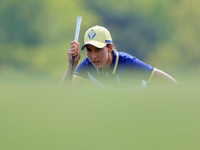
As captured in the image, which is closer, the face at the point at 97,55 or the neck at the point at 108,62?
the face at the point at 97,55

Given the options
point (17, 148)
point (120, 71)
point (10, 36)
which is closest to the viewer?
point (17, 148)

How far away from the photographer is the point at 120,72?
2.54 meters

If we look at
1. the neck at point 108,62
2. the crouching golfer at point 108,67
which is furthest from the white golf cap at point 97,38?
the neck at point 108,62

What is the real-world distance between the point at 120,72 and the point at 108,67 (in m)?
0.10

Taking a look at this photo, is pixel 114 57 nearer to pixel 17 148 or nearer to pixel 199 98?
pixel 199 98

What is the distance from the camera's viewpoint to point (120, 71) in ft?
8.30

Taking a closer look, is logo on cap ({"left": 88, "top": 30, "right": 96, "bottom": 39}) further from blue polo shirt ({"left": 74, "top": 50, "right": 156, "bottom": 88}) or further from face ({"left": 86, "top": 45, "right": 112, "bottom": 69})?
blue polo shirt ({"left": 74, "top": 50, "right": 156, "bottom": 88})

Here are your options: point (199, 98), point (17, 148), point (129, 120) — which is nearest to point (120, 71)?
point (199, 98)

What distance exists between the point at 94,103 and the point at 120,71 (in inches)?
60.3

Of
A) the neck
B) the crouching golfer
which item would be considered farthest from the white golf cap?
the neck

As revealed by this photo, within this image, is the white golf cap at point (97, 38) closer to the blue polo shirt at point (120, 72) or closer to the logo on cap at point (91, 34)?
the logo on cap at point (91, 34)

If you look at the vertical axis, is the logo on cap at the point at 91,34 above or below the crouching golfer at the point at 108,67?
above

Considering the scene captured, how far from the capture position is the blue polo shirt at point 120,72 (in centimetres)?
246

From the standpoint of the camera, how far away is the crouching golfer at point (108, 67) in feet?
7.83
